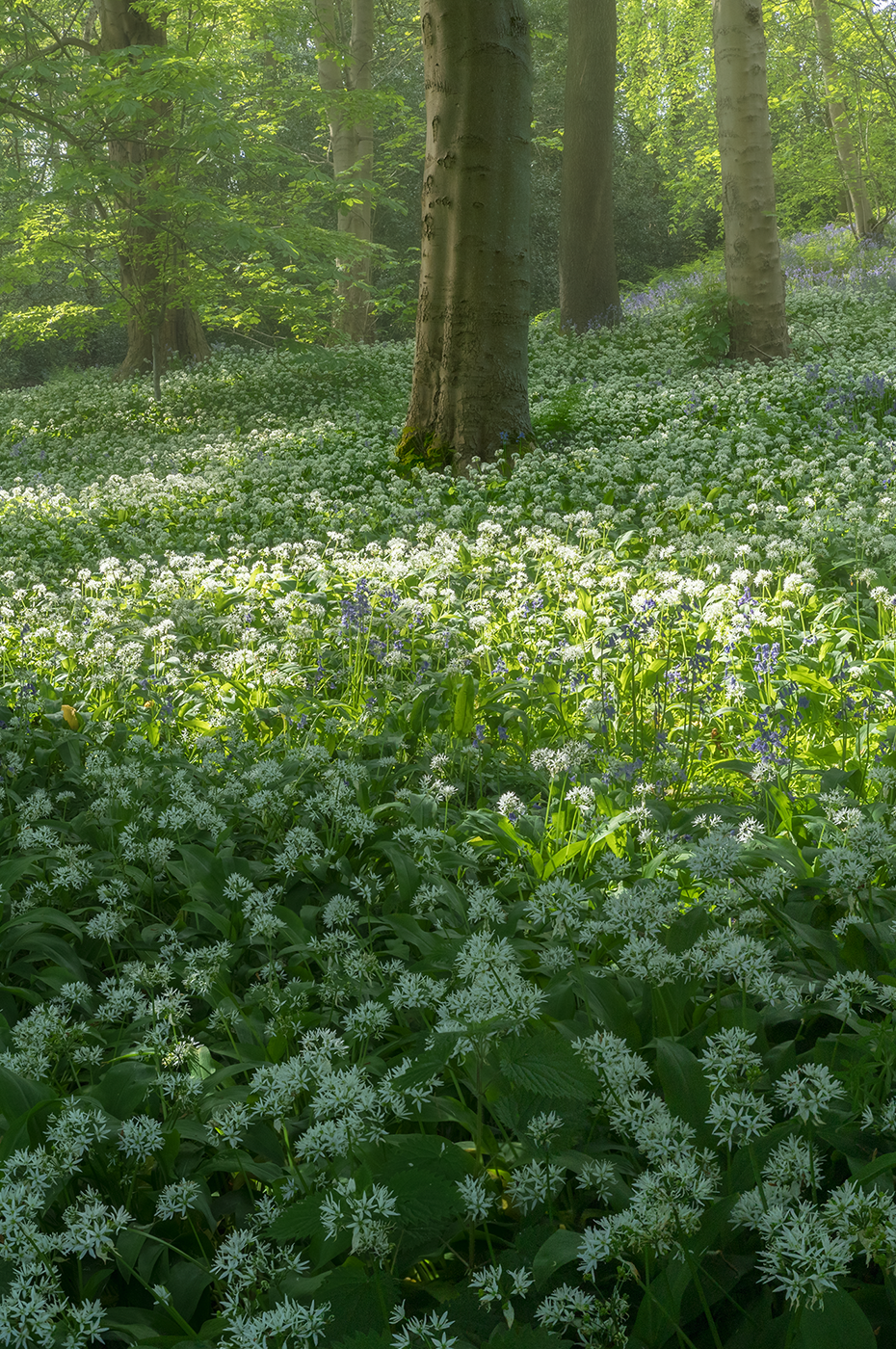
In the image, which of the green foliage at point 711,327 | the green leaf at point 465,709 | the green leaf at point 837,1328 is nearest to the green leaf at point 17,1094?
the green leaf at point 837,1328

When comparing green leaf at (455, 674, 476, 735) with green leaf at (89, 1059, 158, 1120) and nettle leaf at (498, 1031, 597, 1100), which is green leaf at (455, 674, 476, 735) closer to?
green leaf at (89, 1059, 158, 1120)

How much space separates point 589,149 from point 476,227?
9425 millimetres

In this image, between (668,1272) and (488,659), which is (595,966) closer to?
(668,1272)

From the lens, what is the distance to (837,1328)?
1202mm

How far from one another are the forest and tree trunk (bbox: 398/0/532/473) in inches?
1.5

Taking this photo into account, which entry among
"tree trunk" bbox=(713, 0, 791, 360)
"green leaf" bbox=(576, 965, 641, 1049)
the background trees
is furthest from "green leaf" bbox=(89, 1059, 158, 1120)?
"tree trunk" bbox=(713, 0, 791, 360)

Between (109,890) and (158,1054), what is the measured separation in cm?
77

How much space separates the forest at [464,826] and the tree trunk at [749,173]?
54 mm

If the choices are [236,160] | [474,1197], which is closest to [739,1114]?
[474,1197]

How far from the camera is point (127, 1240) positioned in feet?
5.72

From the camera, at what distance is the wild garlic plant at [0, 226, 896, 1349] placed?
4.79 feet

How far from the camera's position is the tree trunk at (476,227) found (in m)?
7.59

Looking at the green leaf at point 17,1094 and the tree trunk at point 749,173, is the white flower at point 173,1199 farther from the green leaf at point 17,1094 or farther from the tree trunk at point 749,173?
the tree trunk at point 749,173

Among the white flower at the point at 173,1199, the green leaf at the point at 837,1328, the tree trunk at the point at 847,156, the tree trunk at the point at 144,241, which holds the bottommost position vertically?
the white flower at the point at 173,1199
